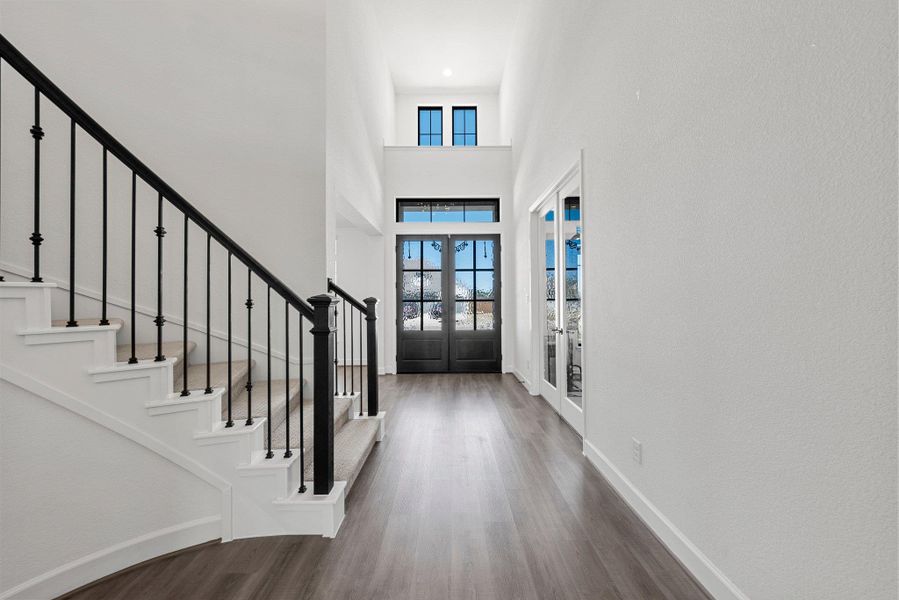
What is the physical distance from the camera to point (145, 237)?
318 centimetres

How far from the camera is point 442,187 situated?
21.8ft

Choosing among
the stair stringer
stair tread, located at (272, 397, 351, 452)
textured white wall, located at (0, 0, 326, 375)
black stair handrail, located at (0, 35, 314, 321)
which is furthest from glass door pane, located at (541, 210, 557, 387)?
black stair handrail, located at (0, 35, 314, 321)

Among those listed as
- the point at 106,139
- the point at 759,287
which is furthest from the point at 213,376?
the point at 759,287

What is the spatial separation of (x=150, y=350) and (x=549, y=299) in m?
A: 3.60

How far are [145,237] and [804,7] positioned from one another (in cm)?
378

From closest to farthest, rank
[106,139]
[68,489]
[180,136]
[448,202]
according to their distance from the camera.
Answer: [68,489] < [106,139] < [180,136] < [448,202]

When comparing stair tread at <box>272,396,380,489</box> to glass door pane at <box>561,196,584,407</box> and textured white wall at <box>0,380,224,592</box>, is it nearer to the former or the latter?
textured white wall at <box>0,380,224,592</box>

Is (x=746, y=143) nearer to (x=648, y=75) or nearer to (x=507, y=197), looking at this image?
(x=648, y=75)

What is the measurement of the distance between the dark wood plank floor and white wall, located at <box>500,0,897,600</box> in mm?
251

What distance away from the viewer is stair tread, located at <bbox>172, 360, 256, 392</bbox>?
2652 millimetres

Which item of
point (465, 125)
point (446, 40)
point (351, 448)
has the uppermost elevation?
point (446, 40)

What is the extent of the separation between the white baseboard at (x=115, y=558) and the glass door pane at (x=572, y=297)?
9.30 ft

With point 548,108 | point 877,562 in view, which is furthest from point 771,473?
point 548,108

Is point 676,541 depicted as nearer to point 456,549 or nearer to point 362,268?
point 456,549
